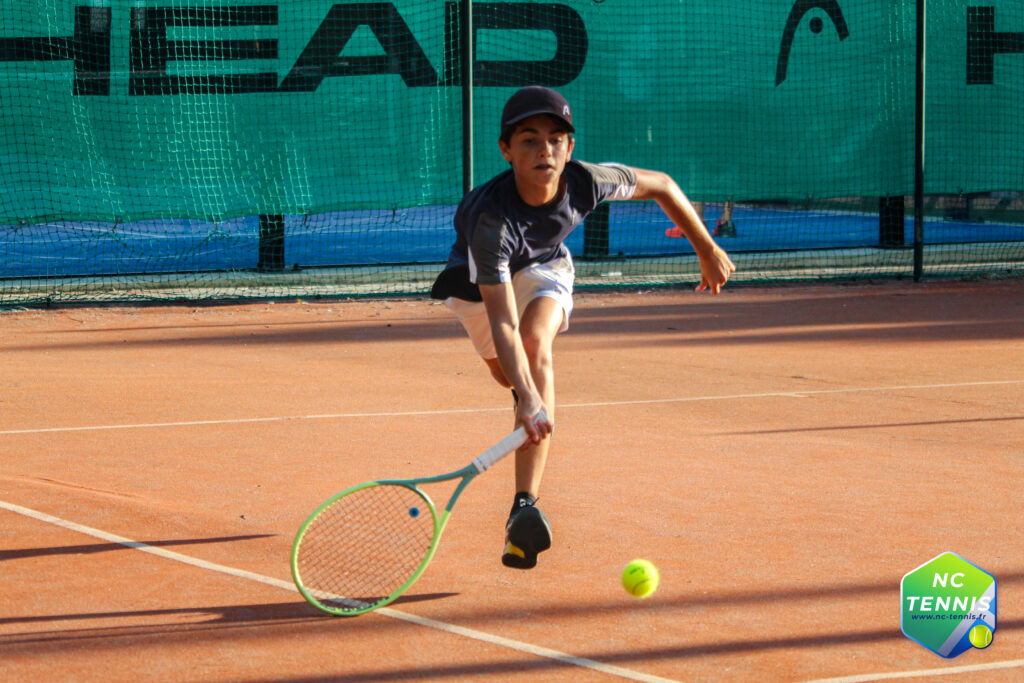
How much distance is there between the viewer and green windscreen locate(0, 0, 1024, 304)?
38.4 ft

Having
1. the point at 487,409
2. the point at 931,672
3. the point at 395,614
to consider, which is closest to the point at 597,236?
the point at 487,409

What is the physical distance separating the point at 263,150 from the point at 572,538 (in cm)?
827

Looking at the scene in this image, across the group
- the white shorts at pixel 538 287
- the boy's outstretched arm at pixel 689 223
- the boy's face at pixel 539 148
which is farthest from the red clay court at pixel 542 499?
the boy's face at pixel 539 148

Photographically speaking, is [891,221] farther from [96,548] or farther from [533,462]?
[96,548]

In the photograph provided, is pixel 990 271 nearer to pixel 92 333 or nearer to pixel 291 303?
pixel 291 303

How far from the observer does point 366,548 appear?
14.0 feet

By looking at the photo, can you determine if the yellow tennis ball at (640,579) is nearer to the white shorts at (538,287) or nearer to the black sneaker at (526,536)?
the black sneaker at (526,536)

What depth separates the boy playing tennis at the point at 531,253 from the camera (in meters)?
4.10

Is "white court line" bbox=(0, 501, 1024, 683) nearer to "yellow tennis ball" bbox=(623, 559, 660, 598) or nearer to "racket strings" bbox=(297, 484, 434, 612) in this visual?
"racket strings" bbox=(297, 484, 434, 612)

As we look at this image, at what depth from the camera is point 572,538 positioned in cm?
466

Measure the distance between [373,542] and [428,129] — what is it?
8.52 m

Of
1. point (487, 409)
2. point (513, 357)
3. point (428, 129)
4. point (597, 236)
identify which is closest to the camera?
point (513, 357)

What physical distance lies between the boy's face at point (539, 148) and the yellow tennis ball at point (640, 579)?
130 centimetres

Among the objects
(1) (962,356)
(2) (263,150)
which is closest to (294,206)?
(2) (263,150)
